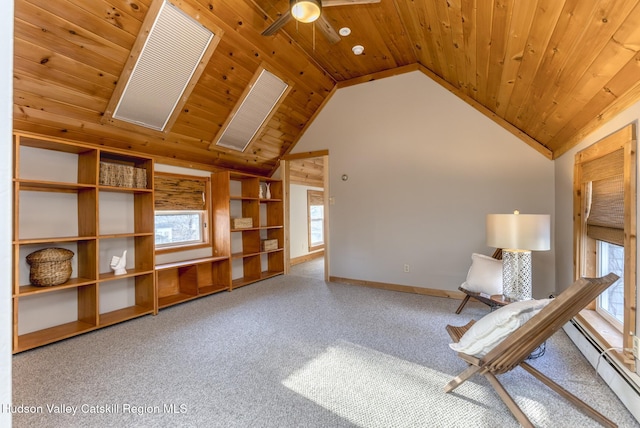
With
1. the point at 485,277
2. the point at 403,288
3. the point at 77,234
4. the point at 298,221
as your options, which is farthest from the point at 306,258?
the point at 77,234

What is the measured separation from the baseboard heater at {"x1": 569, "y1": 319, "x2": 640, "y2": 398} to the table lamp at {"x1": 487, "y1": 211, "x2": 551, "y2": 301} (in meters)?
0.47

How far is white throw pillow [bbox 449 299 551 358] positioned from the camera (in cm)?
163

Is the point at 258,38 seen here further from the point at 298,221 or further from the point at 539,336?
the point at 298,221

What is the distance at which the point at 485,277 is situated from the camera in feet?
9.95

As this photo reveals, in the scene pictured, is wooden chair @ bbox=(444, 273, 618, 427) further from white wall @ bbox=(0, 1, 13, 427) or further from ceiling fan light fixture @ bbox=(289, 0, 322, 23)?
ceiling fan light fixture @ bbox=(289, 0, 322, 23)

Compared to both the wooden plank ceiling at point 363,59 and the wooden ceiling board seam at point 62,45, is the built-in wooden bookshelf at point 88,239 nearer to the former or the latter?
the wooden plank ceiling at point 363,59

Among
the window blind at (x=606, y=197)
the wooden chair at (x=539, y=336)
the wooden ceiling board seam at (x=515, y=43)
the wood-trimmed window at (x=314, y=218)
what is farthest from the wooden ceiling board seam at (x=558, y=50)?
the wood-trimmed window at (x=314, y=218)

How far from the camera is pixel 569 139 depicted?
2846 millimetres

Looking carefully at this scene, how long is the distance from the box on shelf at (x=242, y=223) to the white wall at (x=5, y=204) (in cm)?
400

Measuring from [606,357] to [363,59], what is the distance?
3959 mm

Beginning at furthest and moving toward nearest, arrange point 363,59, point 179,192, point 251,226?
point 251,226 < point 179,192 < point 363,59

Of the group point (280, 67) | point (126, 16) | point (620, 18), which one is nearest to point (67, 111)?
point (126, 16)

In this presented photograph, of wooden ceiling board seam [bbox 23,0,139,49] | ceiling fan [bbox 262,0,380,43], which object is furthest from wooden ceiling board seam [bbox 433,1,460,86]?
wooden ceiling board seam [bbox 23,0,139,49]

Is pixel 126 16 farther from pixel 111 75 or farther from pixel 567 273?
pixel 567 273
